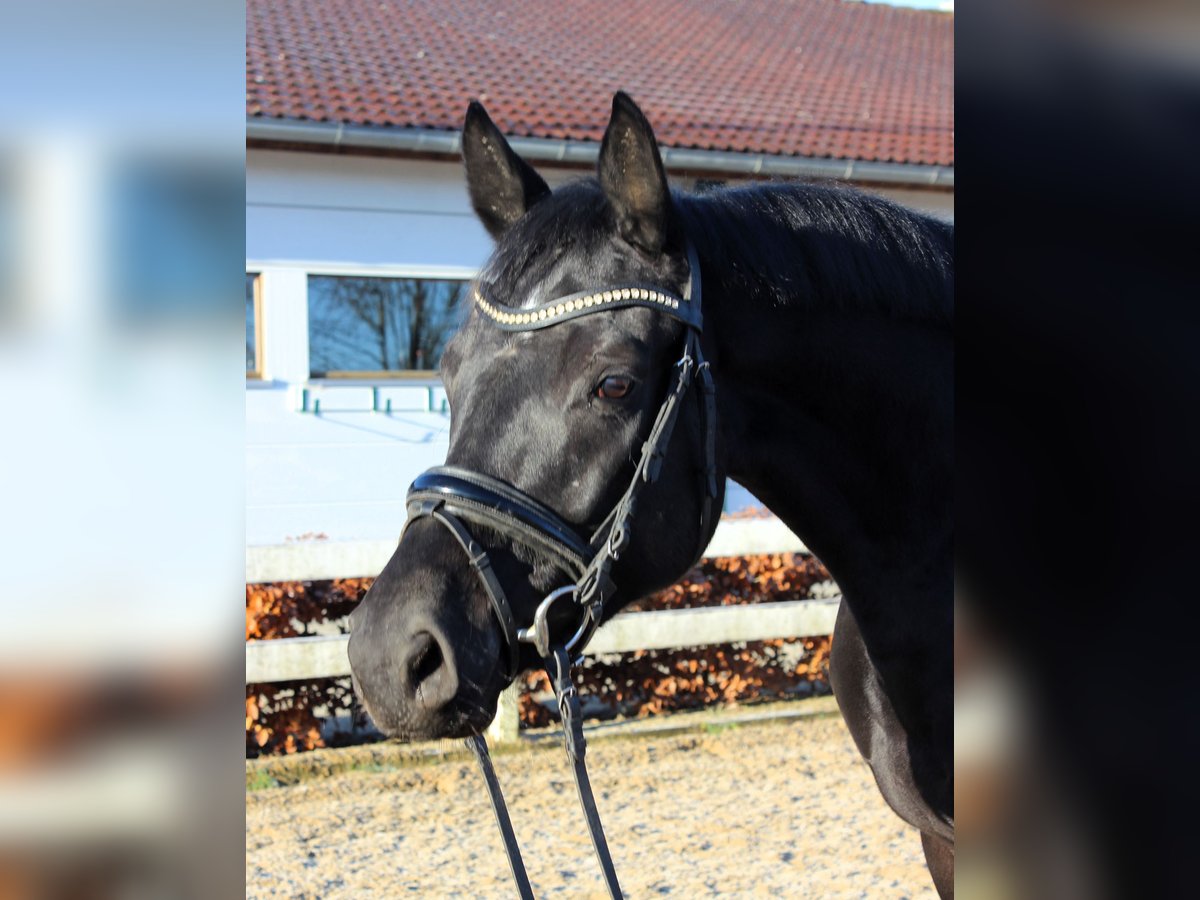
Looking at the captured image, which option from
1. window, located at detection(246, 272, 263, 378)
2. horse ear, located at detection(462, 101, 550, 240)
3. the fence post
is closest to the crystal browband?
horse ear, located at detection(462, 101, 550, 240)

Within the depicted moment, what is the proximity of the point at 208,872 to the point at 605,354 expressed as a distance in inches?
50.4

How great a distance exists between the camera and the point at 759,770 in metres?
5.60

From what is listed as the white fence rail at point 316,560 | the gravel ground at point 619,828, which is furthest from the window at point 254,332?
the gravel ground at point 619,828

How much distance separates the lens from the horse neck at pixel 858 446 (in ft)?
6.85

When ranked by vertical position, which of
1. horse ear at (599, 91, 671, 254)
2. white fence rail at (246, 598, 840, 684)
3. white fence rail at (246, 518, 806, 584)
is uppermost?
horse ear at (599, 91, 671, 254)

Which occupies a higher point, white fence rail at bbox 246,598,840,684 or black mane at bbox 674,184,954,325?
black mane at bbox 674,184,954,325

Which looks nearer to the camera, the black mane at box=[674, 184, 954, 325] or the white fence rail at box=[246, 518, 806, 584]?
the black mane at box=[674, 184, 954, 325]

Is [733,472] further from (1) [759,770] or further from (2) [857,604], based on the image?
(1) [759,770]

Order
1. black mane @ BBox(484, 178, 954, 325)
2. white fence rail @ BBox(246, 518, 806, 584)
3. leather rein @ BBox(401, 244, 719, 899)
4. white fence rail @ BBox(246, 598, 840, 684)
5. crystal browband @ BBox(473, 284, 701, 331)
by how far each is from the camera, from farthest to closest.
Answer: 1. white fence rail @ BBox(246, 518, 806, 584)
2. white fence rail @ BBox(246, 598, 840, 684)
3. black mane @ BBox(484, 178, 954, 325)
4. crystal browband @ BBox(473, 284, 701, 331)
5. leather rein @ BBox(401, 244, 719, 899)

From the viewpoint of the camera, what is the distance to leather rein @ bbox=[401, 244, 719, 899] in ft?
5.68

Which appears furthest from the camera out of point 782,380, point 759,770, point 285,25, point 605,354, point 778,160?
point 285,25

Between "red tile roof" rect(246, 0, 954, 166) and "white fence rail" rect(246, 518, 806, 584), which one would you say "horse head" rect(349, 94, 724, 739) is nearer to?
"white fence rail" rect(246, 518, 806, 584)

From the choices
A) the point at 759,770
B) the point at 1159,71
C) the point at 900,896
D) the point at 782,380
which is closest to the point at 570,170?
the point at 759,770

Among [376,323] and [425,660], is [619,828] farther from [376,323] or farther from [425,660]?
[376,323]
